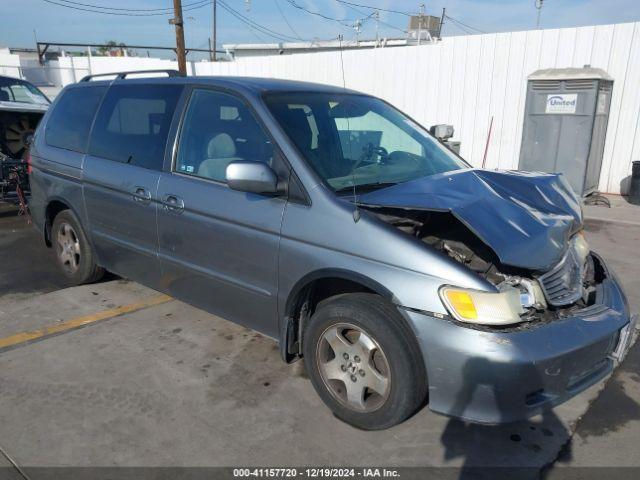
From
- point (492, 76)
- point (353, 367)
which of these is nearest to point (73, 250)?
point (353, 367)

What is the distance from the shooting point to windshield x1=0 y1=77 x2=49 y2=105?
965 centimetres

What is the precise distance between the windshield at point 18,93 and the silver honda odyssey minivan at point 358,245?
6.91 meters

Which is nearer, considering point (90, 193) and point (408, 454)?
point (408, 454)

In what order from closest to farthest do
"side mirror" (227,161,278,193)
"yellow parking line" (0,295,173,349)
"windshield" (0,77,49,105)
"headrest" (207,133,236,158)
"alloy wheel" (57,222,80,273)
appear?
"side mirror" (227,161,278,193), "headrest" (207,133,236,158), "yellow parking line" (0,295,173,349), "alloy wheel" (57,222,80,273), "windshield" (0,77,49,105)

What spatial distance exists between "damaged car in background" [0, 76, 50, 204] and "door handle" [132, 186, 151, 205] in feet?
8.32

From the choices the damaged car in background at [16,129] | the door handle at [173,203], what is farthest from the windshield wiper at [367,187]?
the damaged car in background at [16,129]

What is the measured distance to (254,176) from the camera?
9.27 ft

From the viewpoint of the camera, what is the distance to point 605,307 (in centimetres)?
281

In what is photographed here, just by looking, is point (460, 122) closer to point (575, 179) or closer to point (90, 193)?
point (575, 179)


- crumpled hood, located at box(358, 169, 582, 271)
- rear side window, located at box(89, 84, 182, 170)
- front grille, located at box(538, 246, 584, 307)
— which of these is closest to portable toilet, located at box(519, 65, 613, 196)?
crumpled hood, located at box(358, 169, 582, 271)

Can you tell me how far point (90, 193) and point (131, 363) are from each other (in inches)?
61.3

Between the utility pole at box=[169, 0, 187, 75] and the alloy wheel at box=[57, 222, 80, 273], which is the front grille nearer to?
the alloy wheel at box=[57, 222, 80, 273]

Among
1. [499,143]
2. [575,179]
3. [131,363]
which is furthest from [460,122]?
[131,363]

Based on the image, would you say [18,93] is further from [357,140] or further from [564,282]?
[564,282]
